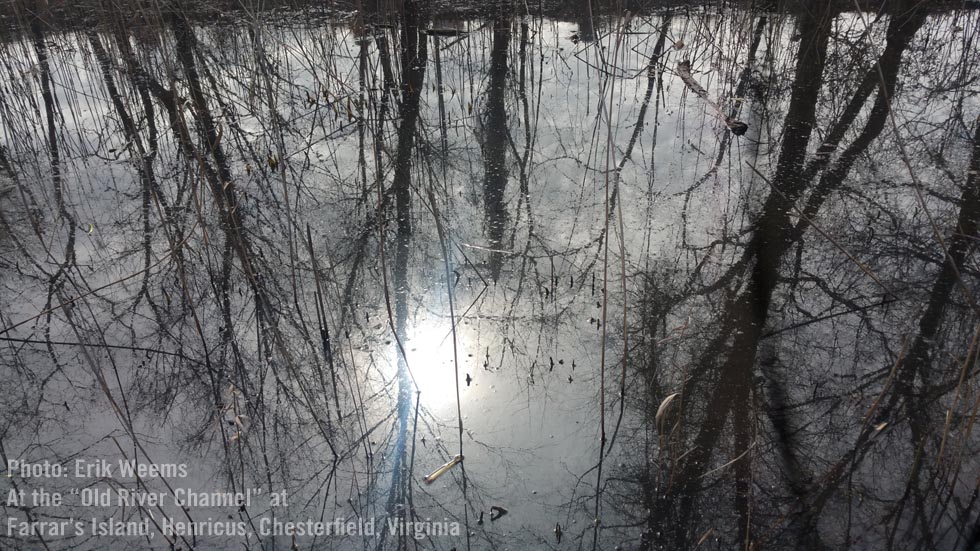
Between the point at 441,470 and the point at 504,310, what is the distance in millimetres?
602

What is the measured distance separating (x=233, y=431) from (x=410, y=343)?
1.63 ft

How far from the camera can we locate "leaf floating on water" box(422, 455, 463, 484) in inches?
62.9

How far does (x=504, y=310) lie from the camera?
82.6 inches

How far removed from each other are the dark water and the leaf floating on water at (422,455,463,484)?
0.18ft

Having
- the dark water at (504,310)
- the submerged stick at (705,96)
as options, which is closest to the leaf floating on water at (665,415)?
the dark water at (504,310)

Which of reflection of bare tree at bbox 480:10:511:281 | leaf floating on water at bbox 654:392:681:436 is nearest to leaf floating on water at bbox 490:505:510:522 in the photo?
leaf floating on water at bbox 654:392:681:436

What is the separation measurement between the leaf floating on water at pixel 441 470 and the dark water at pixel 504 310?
0.05 meters

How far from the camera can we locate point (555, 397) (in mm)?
1798

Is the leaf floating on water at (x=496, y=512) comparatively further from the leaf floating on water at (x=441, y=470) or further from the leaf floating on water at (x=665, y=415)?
the leaf floating on water at (x=665, y=415)

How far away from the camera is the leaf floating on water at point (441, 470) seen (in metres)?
1.60

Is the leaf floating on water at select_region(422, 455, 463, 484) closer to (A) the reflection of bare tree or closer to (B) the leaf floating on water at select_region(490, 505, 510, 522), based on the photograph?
(B) the leaf floating on water at select_region(490, 505, 510, 522)

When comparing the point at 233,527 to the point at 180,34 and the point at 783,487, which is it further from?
the point at 180,34

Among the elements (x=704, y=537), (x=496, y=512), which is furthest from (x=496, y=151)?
(x=704, y=537)

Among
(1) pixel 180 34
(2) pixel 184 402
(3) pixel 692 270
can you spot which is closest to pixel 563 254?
(3) pixel 692 270
